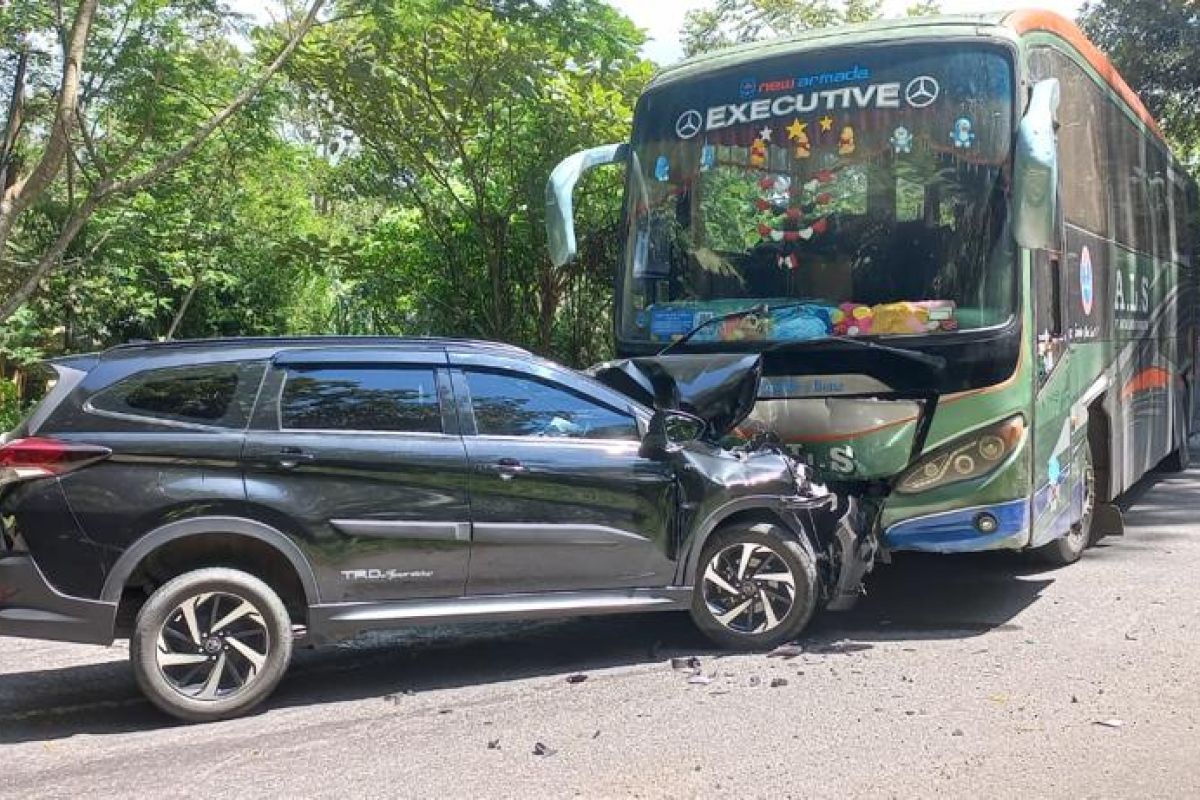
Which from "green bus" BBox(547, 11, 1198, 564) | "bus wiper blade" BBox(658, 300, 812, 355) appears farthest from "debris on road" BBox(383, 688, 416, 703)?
"bus wiper blade" BBox(658, 300, 812, 355)

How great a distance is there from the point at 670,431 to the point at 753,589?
1001mm

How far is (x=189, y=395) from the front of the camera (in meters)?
5.31

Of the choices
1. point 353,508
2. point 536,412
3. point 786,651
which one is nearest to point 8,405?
point 353,508

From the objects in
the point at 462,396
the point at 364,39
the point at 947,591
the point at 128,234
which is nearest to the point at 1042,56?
the point at 947,591

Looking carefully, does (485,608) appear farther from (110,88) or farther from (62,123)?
(110,88)

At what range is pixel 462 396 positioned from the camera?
223 inches

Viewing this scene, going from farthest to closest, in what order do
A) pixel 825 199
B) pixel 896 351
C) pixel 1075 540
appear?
pixel 1075 540, pixel 825 199, pixel 896 351

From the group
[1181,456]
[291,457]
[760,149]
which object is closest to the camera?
[291,457]

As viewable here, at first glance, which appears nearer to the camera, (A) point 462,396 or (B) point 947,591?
(A) point 462,396

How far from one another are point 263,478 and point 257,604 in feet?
1.96

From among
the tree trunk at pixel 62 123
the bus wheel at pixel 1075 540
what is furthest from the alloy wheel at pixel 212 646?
the bus wheel at pixel 1075 540

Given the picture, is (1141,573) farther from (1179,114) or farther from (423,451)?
(1179,114)

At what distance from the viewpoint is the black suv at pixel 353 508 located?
498cm

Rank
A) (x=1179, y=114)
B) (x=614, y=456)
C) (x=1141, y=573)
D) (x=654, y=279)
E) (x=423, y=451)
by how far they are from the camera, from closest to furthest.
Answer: (x=423, y=451) < (x=614, y=456) < (x=654, y=279) < (x=1141, y=573) < (x=1179, y=114)
